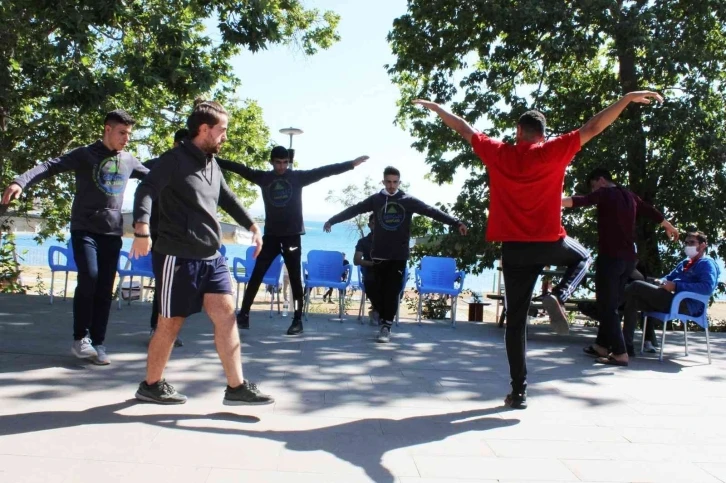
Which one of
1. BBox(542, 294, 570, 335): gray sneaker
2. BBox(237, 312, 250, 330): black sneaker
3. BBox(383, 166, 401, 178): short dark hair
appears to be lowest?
BBox(237, 312, 250, 330): black sneaker

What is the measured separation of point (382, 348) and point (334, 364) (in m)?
1.15

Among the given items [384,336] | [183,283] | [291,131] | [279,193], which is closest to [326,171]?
[279,193]

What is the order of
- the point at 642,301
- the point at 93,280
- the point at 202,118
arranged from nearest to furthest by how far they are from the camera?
the point at 202,118 < the point at 93,280 < the point at 642,301

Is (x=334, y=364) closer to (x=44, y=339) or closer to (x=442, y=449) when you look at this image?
(x=442, y=449)

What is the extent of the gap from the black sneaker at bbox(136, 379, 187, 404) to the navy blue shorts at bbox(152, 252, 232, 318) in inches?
19.7

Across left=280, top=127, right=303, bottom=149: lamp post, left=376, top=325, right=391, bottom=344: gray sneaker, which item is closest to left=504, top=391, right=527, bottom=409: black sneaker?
left=376, top=325, right=391, bottom=344: gray sneaker

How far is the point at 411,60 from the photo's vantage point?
12938mm

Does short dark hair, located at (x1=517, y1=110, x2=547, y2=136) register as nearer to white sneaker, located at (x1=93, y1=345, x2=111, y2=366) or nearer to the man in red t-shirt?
the man in red t-shirt

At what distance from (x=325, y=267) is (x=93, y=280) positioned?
436 cm

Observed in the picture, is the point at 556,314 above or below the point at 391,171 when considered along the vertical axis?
below

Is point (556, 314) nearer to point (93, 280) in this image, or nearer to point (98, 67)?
point (93, 280)

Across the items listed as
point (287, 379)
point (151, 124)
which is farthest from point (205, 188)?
point (151, 124)

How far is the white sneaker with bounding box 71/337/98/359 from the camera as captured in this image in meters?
4.78

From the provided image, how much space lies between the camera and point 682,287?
6398mm
